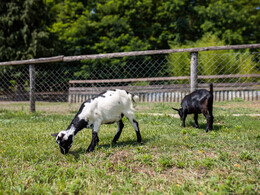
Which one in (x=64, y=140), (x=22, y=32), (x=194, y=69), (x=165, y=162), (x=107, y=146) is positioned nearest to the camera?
(x=165, y=162)

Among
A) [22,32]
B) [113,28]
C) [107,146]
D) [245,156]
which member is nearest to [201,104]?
[245,156]

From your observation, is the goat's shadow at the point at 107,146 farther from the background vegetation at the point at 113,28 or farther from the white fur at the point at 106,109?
the background vegetation at the point at 113,28

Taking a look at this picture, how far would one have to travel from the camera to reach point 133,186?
7.91 ft

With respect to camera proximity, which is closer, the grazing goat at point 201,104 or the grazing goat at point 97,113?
the grazing goat at point 97,113

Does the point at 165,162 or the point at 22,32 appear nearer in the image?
the point at 165,162

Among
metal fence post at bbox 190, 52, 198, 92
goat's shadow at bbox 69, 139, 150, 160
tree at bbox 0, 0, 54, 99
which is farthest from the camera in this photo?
tree at bbox 0, 0, 54, 99

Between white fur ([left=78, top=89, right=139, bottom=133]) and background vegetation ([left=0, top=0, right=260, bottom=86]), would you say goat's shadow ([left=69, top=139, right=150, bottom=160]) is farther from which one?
background vegetation ([left=0, top=0, right=260, bottom=86])

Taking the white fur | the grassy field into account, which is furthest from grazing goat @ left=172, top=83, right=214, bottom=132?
the white fur

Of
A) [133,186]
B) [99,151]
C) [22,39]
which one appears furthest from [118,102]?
[22,39]

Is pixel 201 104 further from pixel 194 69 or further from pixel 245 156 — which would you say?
pixel 245 156

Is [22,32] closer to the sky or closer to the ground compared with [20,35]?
closer to the sky

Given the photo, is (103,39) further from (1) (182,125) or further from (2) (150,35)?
(1) (182,125)

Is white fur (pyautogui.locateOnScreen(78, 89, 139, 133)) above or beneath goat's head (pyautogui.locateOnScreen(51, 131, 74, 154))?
above

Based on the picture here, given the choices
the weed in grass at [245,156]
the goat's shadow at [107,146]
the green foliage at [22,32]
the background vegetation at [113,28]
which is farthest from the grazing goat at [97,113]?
the green foliage at [22,32]
